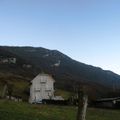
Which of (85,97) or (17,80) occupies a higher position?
(17,80)

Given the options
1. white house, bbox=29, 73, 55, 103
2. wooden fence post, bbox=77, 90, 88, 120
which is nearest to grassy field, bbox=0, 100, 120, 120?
wooden fence post, bbox=77, 90, 88, 120

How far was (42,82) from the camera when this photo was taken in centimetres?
13862

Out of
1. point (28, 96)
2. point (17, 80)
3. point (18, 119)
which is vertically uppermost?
point (17, 80)

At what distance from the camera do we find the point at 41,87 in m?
138

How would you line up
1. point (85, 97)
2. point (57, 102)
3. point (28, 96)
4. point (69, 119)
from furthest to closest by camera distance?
point (28, 96), point (57, 102), point (69, 119), point (85, 97)

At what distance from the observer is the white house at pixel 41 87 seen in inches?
5310

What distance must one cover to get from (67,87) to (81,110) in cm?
16839

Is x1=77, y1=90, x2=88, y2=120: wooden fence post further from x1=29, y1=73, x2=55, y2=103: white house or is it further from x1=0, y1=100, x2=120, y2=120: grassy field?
x1=29, y1=73, x2=55, y2=103: white house

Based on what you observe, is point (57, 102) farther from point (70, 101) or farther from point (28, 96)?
point (28, 96)

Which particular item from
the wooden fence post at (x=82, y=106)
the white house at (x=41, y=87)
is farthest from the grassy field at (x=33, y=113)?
the white house at (x=41, y=87)

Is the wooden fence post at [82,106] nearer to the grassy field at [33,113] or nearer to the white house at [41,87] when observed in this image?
the grassy field at [33,113]

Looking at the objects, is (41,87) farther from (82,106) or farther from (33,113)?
(82,106)

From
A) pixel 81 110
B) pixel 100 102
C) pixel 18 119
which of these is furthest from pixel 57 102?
pixel 81 110

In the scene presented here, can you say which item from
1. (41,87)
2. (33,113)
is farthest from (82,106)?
(41,87)
